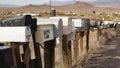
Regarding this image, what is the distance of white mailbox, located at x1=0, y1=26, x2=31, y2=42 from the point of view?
6546 millimetres

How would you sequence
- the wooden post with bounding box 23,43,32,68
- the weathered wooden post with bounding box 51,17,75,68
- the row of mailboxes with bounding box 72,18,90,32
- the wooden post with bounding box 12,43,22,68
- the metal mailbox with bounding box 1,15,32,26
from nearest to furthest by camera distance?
the wooden post with bounding box 12,43,22,68 < the metal mailbox with bounding box 1,15,32,26 < the wooden post with bounding box 23,43,32,68 < the weathered wooden post with bounding box 51,17,75,68 < the row of mailboxes with bounding box 72,18,90,32

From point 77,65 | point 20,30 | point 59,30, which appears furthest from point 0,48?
point 77,65

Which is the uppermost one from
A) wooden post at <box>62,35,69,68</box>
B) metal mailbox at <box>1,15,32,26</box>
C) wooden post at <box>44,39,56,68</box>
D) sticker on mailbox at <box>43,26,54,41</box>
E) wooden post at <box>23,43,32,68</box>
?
metal mailbox at <box>1,15,32,26</box>

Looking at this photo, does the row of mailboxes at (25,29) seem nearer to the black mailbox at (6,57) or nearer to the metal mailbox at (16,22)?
the metal mailbox at (16,22)

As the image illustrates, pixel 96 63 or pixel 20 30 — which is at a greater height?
pixel 20 30

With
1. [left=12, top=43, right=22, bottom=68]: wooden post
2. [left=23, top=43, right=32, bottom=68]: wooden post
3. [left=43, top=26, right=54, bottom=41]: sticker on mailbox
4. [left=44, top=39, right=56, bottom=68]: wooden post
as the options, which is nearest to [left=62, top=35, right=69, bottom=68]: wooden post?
[left=44, top=39, right=56, bottom=68]: wooden post

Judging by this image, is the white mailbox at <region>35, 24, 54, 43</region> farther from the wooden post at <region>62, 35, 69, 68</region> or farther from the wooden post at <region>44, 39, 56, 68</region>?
the wooden post at <region>62, 35, 69, 68</region>

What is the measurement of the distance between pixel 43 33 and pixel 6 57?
2.07m

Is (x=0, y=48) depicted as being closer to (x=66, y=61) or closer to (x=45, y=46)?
(x=45, y=46)

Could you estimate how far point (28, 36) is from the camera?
682 centimetres

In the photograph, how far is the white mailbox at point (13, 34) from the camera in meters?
6.55

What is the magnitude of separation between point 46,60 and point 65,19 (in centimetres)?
173

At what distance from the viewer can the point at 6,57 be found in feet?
18.9

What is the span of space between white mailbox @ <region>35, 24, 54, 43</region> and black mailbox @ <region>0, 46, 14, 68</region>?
1.76 metres
